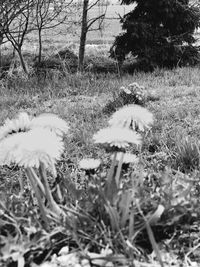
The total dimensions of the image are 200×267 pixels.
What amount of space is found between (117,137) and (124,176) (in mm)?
605

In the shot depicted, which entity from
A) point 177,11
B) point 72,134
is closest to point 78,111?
point 72,134

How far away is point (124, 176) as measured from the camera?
218cm

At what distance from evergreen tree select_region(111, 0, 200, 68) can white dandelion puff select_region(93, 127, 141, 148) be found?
6.16 metres

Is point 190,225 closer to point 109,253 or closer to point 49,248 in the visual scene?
point 109,253

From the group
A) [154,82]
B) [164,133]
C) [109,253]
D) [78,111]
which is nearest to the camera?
[109,253]

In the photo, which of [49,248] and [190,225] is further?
[190,225]

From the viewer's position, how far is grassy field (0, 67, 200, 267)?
1.46 meters

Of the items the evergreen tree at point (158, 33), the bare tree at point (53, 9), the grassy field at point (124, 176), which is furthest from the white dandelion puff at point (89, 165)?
the bare tree at point (53, 9)

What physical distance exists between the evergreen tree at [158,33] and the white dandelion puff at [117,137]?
20.2 feet

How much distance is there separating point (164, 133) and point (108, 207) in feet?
5.88

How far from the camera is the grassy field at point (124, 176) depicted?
1464 mm

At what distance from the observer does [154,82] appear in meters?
5.61

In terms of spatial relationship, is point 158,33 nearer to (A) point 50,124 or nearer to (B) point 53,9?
(B) point 53,9

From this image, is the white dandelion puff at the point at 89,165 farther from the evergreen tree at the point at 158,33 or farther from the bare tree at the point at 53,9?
the bare tree at the point at 53,9
